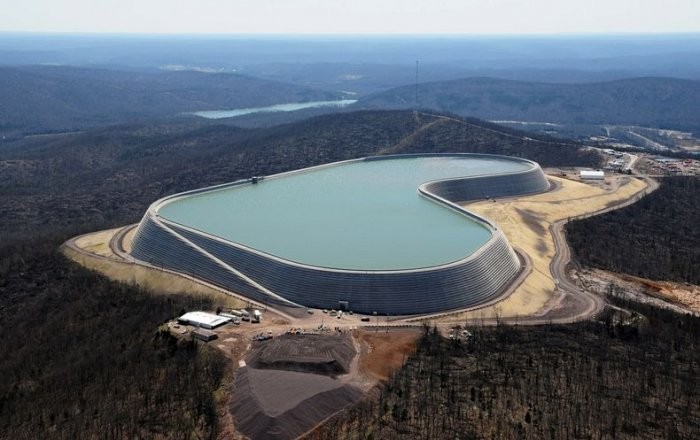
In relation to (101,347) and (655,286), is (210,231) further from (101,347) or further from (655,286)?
(655,286)

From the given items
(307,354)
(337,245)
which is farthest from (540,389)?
(337,245)

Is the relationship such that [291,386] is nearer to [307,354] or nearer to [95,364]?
[307,354]

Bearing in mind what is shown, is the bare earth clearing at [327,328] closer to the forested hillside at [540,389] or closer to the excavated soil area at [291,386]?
the excavated soil area at [291,386]

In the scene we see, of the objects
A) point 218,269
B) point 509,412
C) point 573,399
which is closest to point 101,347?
point 218,269

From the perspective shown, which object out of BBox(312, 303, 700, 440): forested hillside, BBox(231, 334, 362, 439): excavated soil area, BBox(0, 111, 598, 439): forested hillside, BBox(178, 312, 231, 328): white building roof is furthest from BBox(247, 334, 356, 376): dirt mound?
BBox(178, 312, 231, 328): white building roof

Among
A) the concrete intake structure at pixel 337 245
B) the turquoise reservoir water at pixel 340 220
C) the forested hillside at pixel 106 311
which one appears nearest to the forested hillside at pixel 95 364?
the forested hillside at pixel 106 311

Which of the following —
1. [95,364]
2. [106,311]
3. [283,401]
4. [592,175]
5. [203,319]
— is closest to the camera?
[283,401]

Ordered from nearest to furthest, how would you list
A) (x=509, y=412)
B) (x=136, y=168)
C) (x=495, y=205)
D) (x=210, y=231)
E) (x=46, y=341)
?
(x=509, y=412) → (x=46, y=341) → (x=210, y=231) → (x=495, y=205) → (x=136, y=168)
